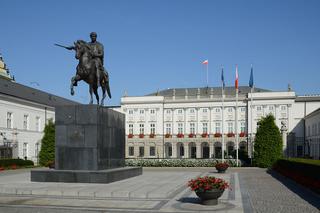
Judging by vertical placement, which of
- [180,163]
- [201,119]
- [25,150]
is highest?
[201,119]

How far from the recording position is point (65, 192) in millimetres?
15070

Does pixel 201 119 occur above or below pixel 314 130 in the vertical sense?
above

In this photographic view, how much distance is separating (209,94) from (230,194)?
70.2m

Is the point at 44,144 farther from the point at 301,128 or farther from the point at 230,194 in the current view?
the point at 301,128

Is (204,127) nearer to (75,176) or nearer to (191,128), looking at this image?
(191,128)

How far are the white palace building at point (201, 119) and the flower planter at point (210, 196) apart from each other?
6686 centimetres

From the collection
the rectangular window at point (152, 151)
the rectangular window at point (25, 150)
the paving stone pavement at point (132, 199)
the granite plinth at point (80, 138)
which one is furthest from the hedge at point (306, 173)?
the rectangular window at point (152, 151)

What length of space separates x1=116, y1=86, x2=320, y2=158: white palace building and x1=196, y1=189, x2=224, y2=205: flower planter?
6686 centimetres

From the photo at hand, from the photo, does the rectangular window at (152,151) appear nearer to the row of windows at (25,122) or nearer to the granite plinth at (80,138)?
the row of windows at (25,122)

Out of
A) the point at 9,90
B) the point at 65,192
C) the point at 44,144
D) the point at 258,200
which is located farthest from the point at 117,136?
the point at 9,90

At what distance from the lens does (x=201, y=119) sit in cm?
8556

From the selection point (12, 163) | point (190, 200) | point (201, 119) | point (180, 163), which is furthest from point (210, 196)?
point (201, 119)

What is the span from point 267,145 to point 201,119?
4688 centimetres

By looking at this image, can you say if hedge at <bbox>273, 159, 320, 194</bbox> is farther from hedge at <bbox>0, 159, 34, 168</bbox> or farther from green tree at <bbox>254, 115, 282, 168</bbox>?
hedge at <bbox>0, 159, 34, 168</bbox>
